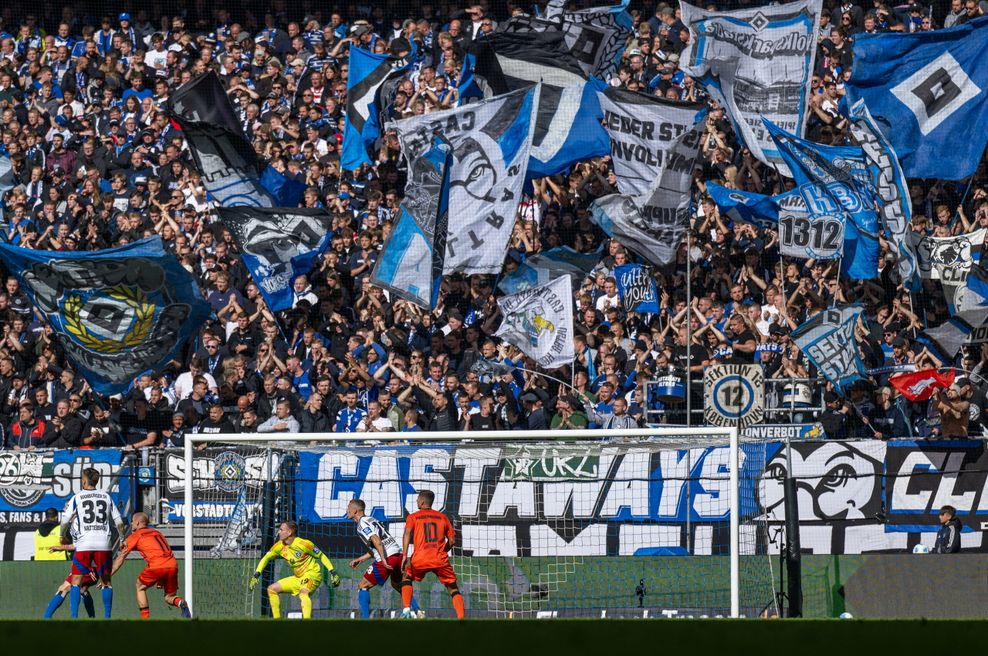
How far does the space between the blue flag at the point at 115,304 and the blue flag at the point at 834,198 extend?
Result: 23.3 ft

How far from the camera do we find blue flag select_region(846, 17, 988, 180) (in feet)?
59.3

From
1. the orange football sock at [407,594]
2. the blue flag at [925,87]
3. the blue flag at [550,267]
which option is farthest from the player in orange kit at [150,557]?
the blue flag at [925,87]

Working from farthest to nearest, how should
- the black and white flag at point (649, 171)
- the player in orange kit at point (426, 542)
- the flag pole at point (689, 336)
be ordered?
the black and white flag at point (649, 171)
the flag pole at point (689, 336)
the player in orange kit at point (426, 542)

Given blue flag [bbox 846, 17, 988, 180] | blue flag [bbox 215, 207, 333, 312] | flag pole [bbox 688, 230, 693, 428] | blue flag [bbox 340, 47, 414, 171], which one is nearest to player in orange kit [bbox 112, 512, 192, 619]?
blue flag [bbox 215, 207, 333, 312]

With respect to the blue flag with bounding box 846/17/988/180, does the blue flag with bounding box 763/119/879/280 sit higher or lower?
lower

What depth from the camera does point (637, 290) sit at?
59.3ft

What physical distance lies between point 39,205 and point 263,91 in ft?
12.0

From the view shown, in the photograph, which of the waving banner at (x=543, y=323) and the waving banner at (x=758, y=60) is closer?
the waving banner at (x=543, y=323)

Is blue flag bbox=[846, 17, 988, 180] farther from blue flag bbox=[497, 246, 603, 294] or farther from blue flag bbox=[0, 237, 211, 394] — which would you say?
blue flag bbox=[0, 237, 211, 394]

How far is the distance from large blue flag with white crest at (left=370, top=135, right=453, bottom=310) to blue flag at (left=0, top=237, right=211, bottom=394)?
2.29 metres

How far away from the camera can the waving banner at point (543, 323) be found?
1741cm

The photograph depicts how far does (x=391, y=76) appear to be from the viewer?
20109 mm

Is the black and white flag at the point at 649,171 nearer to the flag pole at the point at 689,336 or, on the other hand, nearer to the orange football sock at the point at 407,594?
the flag pole at the point at 689,336
